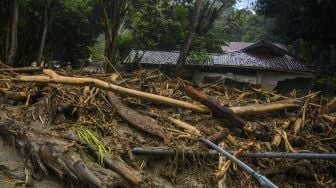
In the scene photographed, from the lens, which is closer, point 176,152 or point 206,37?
point 176,152

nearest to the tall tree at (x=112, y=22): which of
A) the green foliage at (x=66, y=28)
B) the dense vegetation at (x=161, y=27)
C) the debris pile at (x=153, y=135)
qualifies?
the debris pile at (x=153, y=135)

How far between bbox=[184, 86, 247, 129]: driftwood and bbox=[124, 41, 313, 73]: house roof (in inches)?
492

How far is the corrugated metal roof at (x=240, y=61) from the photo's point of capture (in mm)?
18156

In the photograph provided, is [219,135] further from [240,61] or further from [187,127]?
[240,61]

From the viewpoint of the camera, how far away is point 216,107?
185 inches

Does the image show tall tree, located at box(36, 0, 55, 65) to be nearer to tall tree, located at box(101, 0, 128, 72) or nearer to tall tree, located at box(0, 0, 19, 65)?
tall tree, located at box(0, 0, 19, 65)

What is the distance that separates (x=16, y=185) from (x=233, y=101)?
317 centimetres

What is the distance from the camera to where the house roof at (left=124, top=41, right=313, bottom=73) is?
715 inches

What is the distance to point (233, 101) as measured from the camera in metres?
5.56

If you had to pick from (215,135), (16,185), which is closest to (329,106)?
(215,135)

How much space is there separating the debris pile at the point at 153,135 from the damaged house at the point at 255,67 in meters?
12.6

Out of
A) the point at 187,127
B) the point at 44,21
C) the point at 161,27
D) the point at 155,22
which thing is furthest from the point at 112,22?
the point at 161,27

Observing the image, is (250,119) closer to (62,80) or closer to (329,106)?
(329,106)

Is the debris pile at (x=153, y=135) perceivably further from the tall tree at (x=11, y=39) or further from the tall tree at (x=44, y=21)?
the tall tree at (x=44, y=21)
